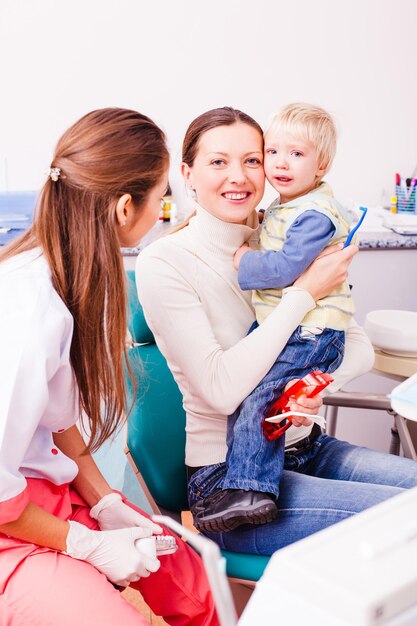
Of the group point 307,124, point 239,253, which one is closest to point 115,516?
point 239,253

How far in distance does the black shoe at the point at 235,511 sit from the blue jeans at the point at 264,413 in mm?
15

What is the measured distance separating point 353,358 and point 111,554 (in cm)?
72

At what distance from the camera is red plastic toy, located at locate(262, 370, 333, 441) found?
140 centimetres

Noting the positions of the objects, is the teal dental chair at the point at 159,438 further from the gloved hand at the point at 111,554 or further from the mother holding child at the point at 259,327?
the gloved hand at the point at 111,554

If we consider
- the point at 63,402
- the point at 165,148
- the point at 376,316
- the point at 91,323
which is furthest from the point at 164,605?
the point at 376,316

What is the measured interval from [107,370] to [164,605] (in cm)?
43

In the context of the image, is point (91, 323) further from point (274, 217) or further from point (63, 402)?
point (274, 217)

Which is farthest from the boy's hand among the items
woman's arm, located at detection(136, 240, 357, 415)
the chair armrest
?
the chair armrest

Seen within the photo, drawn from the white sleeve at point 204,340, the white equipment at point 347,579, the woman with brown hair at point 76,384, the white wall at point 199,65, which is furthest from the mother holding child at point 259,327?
the white wall at point 199,65

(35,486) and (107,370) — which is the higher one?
(107,370)

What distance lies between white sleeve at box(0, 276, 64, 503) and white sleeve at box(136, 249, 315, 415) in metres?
0.36

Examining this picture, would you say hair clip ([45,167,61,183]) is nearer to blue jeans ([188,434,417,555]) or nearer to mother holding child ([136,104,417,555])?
mother holding child ([136,104,417,555])

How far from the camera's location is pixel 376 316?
1.98 meters

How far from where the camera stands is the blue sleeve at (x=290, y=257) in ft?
4.96
